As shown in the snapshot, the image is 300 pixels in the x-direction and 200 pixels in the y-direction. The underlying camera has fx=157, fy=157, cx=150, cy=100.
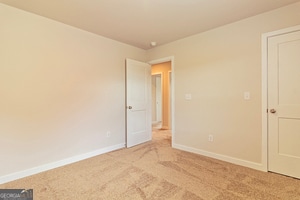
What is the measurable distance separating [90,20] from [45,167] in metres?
2.45

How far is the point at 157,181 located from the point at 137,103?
2.04 metres

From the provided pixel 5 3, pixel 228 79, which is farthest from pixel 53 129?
pixel 228 79

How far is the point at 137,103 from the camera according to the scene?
3838 mm

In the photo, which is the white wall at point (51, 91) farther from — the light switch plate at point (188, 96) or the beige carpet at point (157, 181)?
the light switch plate at point (188, 96)

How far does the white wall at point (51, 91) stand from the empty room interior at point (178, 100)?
0.6 inches

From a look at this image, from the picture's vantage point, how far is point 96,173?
2.36 meters

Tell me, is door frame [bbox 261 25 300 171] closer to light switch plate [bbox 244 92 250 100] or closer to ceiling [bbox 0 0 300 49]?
light switch plate [bbox 244 92 250 100]

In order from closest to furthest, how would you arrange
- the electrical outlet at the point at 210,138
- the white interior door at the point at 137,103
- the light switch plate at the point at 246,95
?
the light switch plate at the point at 246,95, the electrical outlet at the point at 210,138, the white interior door at the point at 137,103

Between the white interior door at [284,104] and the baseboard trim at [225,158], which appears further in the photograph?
the baseboard trim at [225,158]

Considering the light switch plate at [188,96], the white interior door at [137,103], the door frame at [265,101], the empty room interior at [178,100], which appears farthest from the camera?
the white interior door at [137,103]

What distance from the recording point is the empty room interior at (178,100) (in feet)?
6.91

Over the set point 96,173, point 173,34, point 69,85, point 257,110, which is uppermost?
point 173,34

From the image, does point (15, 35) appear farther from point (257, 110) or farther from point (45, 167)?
point (257, 110)

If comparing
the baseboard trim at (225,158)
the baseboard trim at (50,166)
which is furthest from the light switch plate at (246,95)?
the baseboard trim at (50,166)
